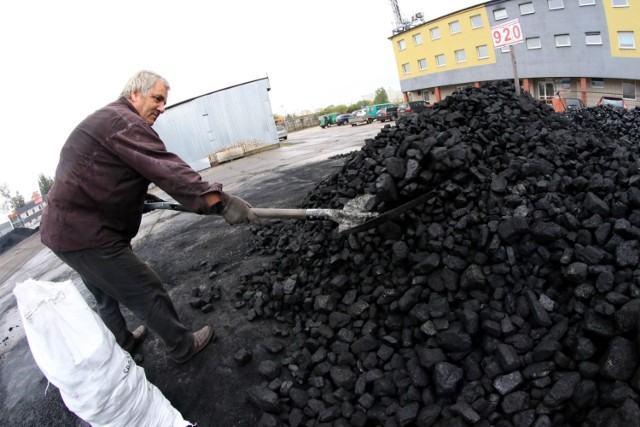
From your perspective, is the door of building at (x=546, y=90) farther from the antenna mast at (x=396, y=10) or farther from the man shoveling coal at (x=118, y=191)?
the man shoveling coal at (x=118, y=191)

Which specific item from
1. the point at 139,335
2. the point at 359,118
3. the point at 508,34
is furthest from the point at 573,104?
the point at 139,335

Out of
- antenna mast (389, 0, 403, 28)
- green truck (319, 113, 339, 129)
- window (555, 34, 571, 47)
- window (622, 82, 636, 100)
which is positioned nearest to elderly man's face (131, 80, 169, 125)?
window (622, 82, 636, 100)

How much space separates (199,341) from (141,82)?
1927 mm

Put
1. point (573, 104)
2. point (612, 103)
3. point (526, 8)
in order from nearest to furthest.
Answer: point (612, 103) < point (573, 104) < point (526, 8)

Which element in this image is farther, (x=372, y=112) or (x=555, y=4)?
(x=372, y=112)

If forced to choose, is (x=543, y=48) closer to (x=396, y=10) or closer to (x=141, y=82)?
(x=396, y=10)

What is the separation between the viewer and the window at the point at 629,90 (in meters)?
18.0

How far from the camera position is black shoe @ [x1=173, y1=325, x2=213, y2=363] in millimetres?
2612

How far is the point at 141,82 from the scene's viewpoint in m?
2.24

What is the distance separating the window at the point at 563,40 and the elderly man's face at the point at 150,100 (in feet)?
84.0

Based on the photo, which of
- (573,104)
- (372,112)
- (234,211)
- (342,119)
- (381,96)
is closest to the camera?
(234,211)

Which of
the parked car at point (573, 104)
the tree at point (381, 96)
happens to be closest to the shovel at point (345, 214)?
the parked car at point (573, 104)

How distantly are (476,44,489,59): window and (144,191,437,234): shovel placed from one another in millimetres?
26638

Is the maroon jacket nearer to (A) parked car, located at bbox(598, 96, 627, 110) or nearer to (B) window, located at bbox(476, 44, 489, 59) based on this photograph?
(A) parked car, located at bbox(598, 96, 627, 110)
